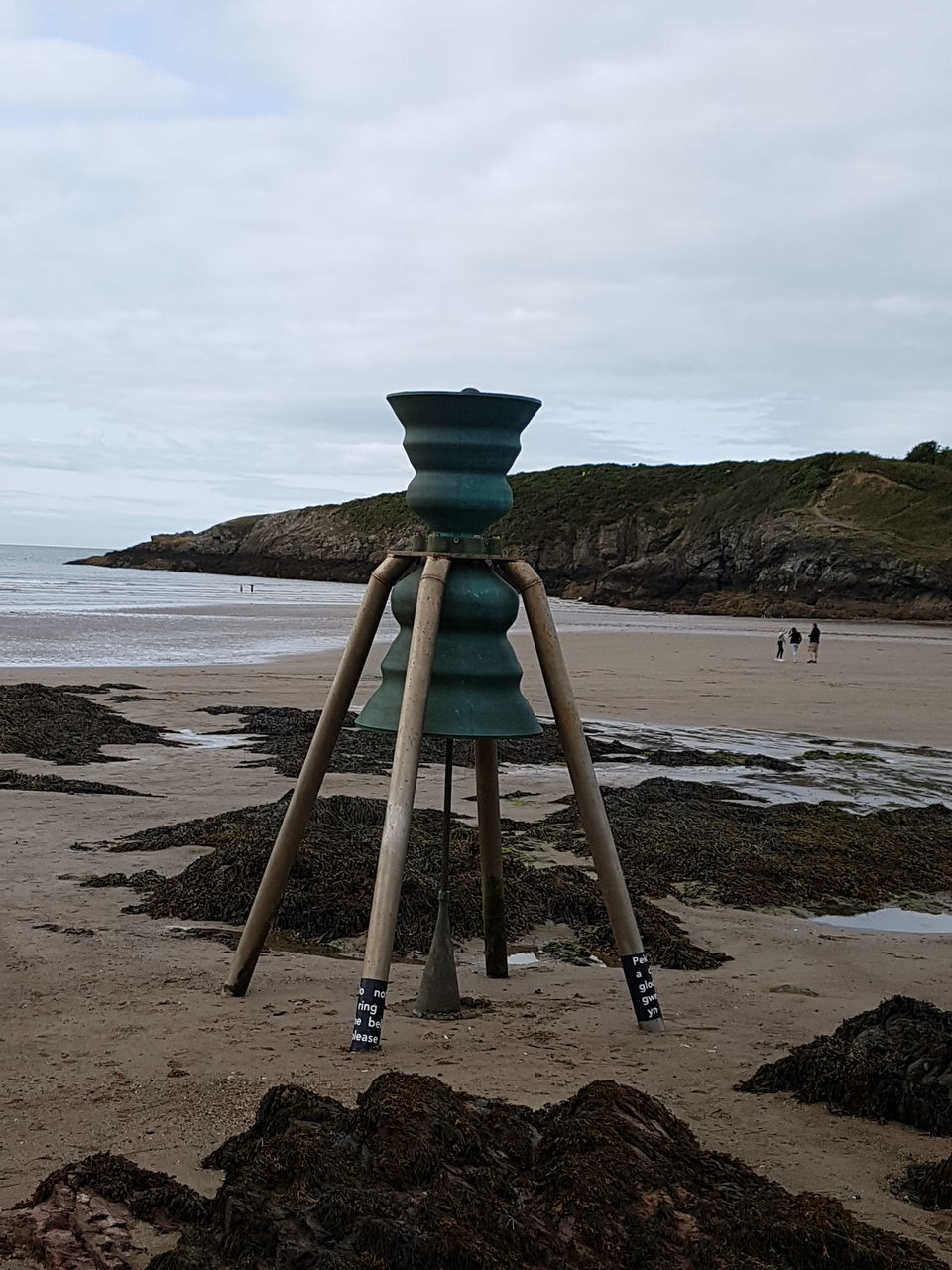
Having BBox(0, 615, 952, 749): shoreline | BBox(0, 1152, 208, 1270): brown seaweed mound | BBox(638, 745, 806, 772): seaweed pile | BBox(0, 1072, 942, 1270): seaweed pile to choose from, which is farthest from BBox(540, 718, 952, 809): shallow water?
BBox(0, 1152, 208, 1270): brown seaweed mound

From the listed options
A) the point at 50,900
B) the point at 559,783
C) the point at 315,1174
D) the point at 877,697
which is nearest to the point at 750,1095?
the point at 315,1174

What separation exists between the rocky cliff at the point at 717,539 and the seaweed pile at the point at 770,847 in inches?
1905

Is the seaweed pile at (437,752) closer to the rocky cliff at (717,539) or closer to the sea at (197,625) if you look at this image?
the sea at (197,625)

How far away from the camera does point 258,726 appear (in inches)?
654

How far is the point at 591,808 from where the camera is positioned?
5605 millimetres

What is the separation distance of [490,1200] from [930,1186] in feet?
4.87

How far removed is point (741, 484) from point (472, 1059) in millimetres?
95023

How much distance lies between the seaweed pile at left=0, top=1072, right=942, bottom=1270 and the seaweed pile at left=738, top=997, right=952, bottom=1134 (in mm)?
981

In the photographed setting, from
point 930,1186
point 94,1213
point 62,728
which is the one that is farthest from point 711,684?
point 94,1213

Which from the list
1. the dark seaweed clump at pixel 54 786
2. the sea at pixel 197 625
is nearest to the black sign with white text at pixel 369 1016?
the dark seaweed clump at pixel 54 786

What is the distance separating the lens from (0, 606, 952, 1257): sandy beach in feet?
13.6

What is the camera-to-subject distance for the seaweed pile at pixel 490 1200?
2.97 meters

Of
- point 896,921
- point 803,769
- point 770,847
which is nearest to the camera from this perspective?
point 896,921

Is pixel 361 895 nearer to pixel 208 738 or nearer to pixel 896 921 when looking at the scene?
pixel 896 921
